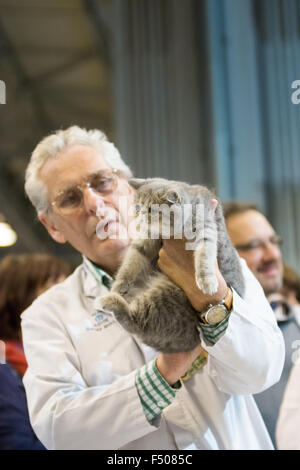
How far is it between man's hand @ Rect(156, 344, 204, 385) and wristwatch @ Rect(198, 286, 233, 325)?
10 cm

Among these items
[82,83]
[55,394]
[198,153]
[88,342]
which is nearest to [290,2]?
[198,153]

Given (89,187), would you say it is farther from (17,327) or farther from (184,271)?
(17,327)

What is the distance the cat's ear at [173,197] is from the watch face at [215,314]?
0.68 feet

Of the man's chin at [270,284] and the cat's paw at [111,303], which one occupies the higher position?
the cat's paw at [111,303]

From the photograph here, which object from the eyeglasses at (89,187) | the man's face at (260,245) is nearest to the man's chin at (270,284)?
the man's face at (260,245)

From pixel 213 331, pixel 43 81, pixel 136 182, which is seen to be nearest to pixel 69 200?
pixel 136 182

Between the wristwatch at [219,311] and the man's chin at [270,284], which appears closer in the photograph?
the wristwatch at [219,311]

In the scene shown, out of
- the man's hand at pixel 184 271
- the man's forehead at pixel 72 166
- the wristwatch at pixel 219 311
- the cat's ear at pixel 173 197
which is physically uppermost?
the man's forehead at pixel 72 166

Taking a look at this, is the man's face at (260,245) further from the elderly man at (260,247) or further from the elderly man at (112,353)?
the elderly man at (112,353)

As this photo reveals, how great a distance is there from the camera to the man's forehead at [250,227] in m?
1.25

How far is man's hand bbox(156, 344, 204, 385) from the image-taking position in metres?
0.97

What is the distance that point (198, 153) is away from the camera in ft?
5.29

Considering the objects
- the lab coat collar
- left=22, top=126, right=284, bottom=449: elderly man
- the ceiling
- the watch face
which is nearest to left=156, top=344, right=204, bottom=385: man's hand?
left=22, top=126, right=284, bottom=449: elderly man

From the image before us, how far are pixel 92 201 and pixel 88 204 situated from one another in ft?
0.04
